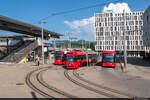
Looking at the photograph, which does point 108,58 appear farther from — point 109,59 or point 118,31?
point 118,31

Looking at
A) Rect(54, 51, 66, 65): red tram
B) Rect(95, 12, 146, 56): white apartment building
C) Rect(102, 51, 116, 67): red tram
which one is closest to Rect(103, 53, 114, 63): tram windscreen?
Rect(102, 51, 116, 67): red tram

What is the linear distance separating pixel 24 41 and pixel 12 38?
489cm

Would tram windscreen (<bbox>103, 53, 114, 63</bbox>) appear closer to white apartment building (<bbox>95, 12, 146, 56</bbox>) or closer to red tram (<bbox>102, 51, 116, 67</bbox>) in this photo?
red tram (<bbox>102, 51, 116, 67</bbox>)

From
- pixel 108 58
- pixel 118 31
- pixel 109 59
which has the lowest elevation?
pixel 109 59

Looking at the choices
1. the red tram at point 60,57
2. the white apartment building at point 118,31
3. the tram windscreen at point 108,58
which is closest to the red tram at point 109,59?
the tram windscreen at point 108,58

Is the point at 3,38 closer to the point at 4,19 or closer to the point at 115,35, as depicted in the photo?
the point at 4,19

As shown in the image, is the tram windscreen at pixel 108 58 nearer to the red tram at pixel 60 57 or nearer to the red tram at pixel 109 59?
the red tram at pixel 109 59

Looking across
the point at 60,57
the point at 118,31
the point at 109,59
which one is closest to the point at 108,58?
the point at 109,59

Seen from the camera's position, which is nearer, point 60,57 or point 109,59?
point 109,59

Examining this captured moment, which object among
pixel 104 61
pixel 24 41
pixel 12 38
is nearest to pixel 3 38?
pixel 12 38

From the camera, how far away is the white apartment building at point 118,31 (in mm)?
93875

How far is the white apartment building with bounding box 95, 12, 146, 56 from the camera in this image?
93875 mm

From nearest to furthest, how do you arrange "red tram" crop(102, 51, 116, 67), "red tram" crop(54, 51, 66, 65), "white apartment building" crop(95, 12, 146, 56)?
"red tram" crop(102, 51, 116, 67) → "red tram" crop(54, 51, 66, 65) → "white apartment building" crop(95, 12, 146, 56)

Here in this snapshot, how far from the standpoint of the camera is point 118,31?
316 feet
